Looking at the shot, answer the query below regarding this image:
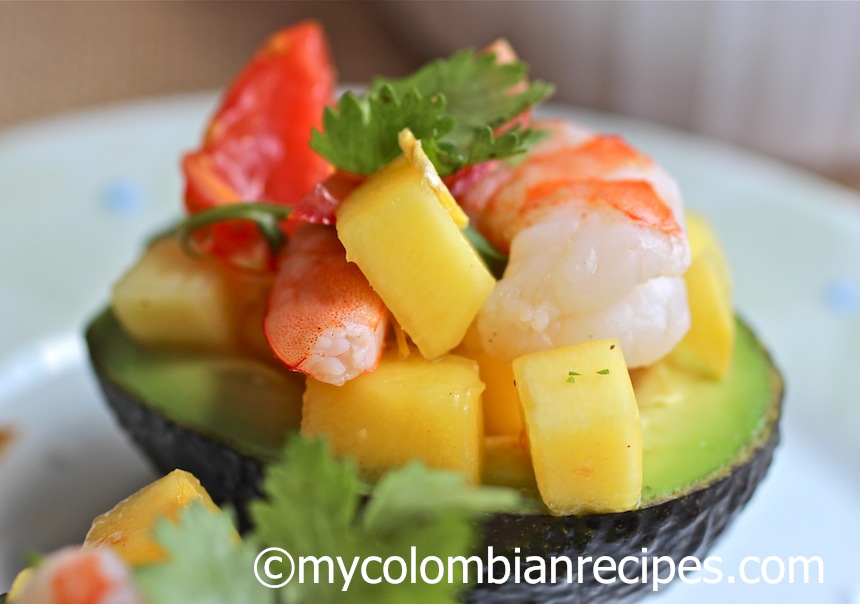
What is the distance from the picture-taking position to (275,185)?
194 centimetres

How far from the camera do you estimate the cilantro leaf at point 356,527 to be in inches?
39.7

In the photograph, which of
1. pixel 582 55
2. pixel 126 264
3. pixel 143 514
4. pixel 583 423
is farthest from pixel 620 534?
pixel 582 55

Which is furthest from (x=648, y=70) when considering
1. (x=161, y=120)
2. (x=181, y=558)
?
(x=181, y=558)

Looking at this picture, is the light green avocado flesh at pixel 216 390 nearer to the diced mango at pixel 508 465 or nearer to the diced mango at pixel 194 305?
the diced mango at pixel 194 305

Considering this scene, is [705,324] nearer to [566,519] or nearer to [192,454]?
[566,519]

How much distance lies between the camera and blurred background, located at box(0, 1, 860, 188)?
304cm

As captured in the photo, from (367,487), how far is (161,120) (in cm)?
163

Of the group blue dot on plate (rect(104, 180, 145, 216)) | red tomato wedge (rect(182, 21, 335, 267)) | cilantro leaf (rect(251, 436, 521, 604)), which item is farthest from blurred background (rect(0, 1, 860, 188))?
cilantro leaf (rect(251, 436, 521, 604))

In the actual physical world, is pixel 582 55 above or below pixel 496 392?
below

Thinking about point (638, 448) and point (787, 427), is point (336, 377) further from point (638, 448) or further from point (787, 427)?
point (787, 427)

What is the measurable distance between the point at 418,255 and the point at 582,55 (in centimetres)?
208

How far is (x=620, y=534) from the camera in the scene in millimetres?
1425

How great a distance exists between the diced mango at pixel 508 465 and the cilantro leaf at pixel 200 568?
1.50 feet

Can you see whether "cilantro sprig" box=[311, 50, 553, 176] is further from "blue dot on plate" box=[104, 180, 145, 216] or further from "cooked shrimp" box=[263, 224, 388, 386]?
"blue dot on plate" box=[104, 180, 145, 216]
